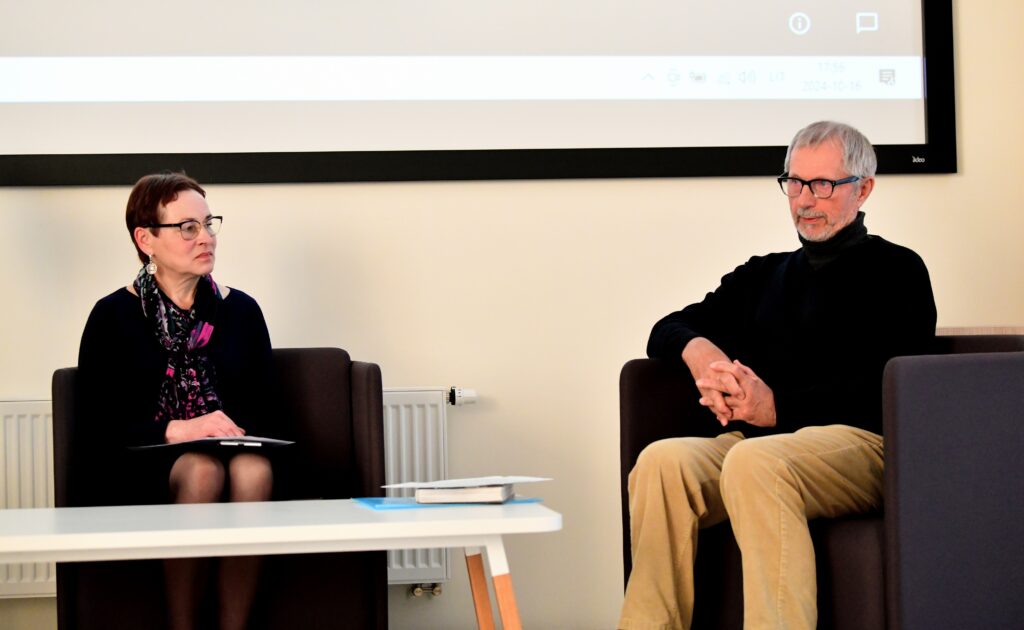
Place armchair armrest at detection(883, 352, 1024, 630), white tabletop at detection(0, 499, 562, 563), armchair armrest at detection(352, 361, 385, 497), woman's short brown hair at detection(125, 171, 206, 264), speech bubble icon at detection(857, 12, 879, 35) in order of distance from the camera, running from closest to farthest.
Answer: white tabletop at detection(0, 499, 562, 563)
armchair armrest at detection(883, 352, 1024, 630)
armchair armrest at detection(352, 361, 385, 497)
woman's short brown hair at detection(125, 171, 206, 264)
speech bubble icon at detection(857, 12, 879, 35)

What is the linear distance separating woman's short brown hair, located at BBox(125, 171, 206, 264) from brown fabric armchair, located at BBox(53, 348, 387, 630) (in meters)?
0.38

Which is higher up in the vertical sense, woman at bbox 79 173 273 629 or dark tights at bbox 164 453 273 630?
woman at bbox 79 173 273 629

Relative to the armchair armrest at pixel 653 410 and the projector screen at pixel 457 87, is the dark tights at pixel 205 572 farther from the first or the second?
the projector screen at pixel 457 87

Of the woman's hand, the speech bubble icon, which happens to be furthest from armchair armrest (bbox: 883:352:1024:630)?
the speech bubble icon

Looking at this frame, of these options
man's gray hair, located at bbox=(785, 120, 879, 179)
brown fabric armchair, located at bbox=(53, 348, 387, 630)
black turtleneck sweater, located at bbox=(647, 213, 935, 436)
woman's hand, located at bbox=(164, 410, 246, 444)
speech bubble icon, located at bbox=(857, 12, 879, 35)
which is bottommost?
brown fabric armchair, located at bbox=(53, 348, 387, 630)

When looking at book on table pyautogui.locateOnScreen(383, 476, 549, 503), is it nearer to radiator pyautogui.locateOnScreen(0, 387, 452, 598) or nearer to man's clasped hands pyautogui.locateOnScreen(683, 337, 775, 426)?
man's clasped hands pyautogui.locateOnScreen(683, 337, 775, 426)

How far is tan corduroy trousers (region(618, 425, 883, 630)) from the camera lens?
198cm

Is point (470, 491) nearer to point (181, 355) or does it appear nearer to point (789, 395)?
point (789, 395)

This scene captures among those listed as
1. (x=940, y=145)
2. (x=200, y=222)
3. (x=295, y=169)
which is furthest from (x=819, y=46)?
(x=200, y=222)

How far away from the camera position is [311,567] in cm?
241

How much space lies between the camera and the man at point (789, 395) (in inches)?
79.4

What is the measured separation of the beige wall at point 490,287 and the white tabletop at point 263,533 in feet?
4.41

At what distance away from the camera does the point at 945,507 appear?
74.4 inches

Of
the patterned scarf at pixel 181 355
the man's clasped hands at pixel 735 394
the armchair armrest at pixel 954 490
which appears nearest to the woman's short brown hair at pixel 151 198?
the patterned scarf at pixel 181 355
